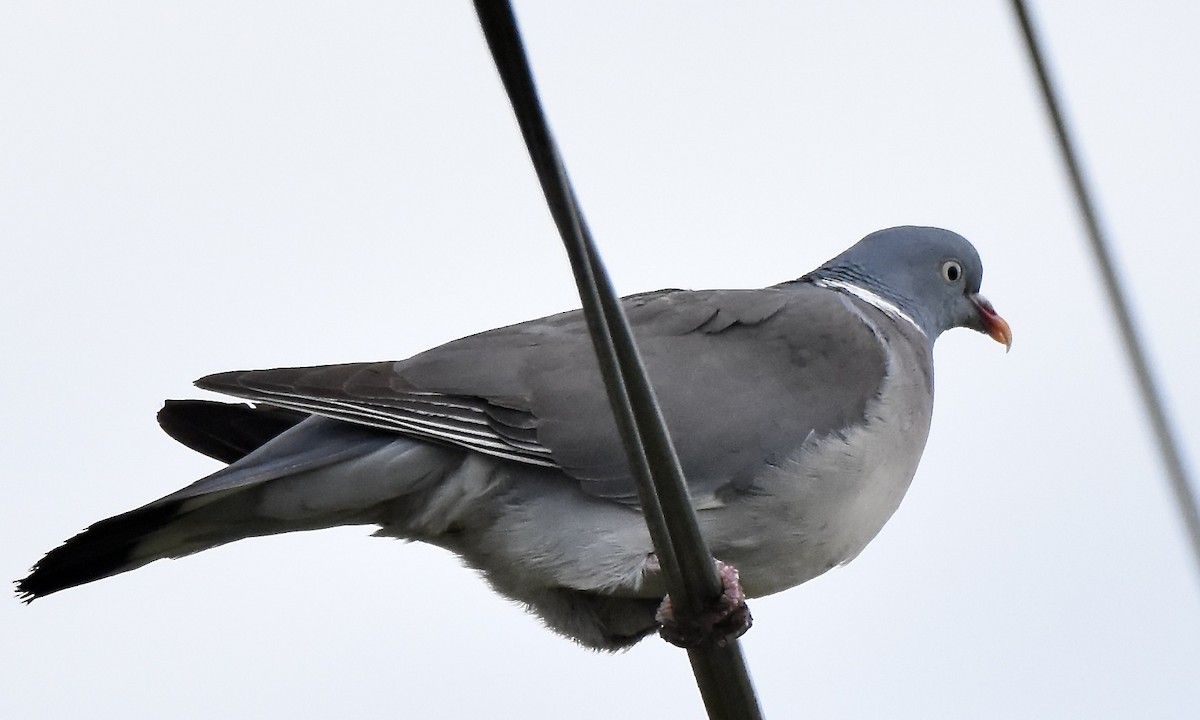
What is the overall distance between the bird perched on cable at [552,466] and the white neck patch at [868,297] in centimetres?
62

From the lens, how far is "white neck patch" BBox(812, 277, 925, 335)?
370 cm

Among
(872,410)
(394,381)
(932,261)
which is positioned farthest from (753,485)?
(932,261)

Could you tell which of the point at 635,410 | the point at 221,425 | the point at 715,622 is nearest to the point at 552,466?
the point at 221,425

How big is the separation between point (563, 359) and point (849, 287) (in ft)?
3.79

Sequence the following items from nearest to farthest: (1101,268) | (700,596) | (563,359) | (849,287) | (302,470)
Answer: (1101,268) → (700,596) → (302,470) → (563,359) → (849,287)

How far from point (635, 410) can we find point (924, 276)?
8.63 feet

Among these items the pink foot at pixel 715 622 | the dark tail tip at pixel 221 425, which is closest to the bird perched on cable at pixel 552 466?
the dark tail tip at pixel 221 425

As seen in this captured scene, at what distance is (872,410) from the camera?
302cm

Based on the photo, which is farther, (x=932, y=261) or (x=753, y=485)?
(x=932, y=261)

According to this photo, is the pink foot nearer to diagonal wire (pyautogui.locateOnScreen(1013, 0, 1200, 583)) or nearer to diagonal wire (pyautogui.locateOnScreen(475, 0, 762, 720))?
diagonal wire (pyautogui.locateOnScreen(475, 0, 762, 720))

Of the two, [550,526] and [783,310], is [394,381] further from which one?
[783,310]

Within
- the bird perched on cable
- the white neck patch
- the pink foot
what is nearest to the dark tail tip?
the bird perched on cable

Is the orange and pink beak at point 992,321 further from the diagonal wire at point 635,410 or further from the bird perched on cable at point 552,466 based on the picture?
the diagonal wire at point 635,410

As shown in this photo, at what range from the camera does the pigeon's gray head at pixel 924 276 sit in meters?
3.92
